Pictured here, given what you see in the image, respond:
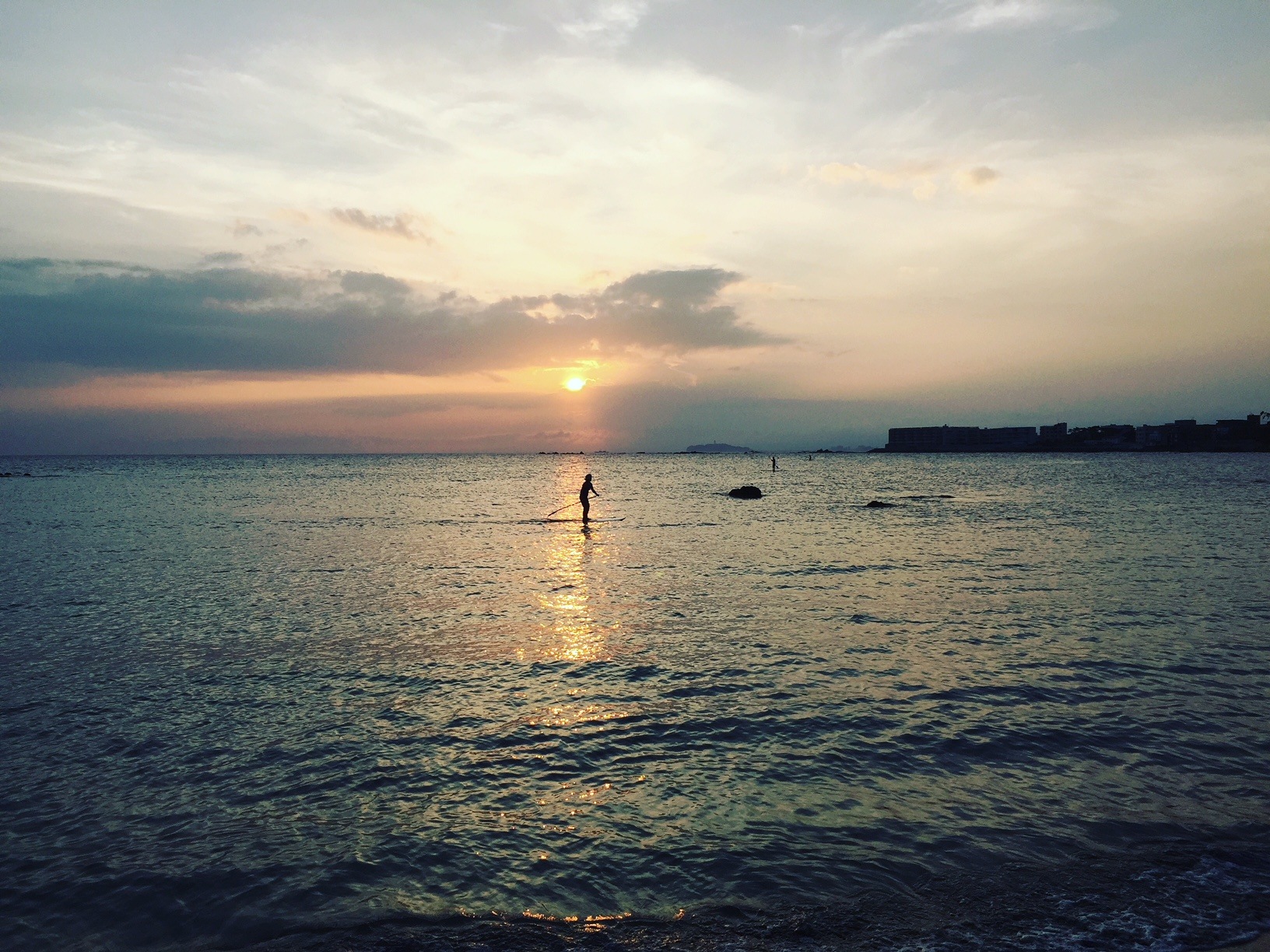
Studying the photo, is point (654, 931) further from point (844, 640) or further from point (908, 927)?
point (844, 640)

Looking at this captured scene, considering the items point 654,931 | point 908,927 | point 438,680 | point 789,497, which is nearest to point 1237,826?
point 908,927

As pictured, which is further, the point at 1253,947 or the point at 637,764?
the point at 637,764

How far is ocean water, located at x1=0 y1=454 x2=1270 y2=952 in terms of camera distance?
7.58 meters

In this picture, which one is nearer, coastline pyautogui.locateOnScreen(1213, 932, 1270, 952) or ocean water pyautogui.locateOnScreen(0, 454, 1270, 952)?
coastline pyautogui.locateOnScreen(1213, 932, 1270, 952)

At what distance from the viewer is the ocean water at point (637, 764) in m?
7.58

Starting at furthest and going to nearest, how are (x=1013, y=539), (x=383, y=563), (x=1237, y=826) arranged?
(x=1013, y=539), (x=383, y=563), (x=1237, y=826)

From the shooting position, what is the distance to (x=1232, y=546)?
3747 cm

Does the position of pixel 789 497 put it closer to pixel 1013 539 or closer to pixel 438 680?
pixel 1013 539

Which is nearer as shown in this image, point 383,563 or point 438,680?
point 438,680

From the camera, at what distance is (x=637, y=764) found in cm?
1123

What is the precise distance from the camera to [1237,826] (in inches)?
361

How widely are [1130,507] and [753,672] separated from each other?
206ft

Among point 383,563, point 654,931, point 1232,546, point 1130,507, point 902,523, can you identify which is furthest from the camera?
point 1130,507

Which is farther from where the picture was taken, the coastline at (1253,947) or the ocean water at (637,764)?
the ocean water at (637,764)
